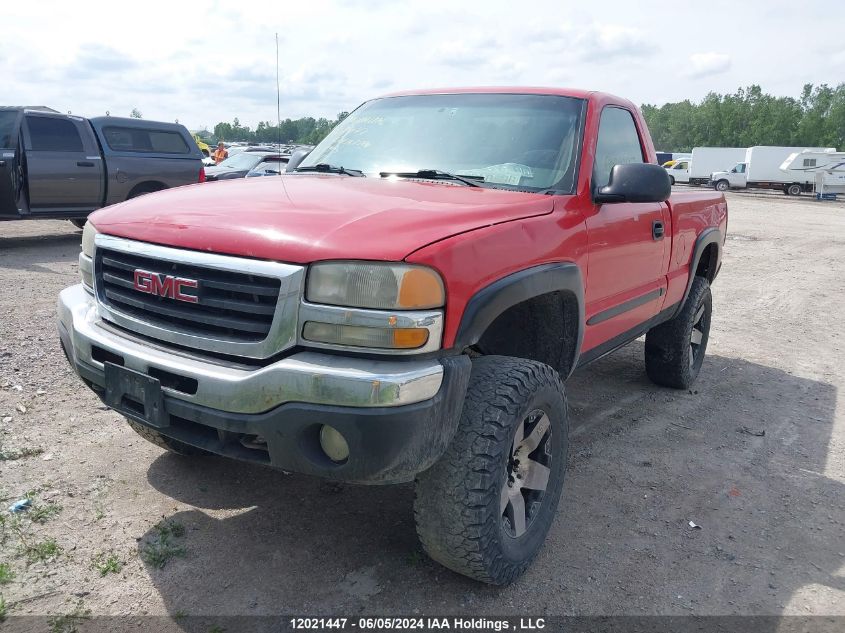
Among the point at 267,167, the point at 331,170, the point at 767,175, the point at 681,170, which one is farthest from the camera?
the point at 681,170

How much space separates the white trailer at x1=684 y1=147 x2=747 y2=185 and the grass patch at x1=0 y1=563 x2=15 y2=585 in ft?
147

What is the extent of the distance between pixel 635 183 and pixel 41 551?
297cm

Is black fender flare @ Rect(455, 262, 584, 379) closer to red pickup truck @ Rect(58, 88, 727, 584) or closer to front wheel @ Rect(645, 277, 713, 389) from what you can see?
red pickup truck @ Rect(58, 88, 727, 584)

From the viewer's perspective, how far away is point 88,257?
3018 mm

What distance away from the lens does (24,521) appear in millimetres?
3049

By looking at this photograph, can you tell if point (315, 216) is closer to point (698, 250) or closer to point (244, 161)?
point (698, 250)

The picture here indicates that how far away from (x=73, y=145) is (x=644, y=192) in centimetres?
965

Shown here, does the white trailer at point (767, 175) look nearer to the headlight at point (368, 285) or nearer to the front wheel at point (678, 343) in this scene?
the front wheel at point (678, 343)

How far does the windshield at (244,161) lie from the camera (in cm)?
1620

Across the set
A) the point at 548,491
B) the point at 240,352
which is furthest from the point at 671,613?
the point at 240,352

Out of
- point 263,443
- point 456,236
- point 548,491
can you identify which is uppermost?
point 456,236

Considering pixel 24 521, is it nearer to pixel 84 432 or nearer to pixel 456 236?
pixel 84 432

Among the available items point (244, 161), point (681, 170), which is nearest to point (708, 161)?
point (681, 170)

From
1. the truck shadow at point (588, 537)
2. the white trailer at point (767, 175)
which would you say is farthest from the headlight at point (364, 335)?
the white trailer at point (767, 175)
